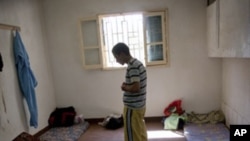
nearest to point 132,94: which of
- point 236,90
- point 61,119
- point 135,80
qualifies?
point 135,80

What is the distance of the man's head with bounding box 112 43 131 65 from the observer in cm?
177

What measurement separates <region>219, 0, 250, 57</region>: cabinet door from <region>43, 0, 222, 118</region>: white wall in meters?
0.81

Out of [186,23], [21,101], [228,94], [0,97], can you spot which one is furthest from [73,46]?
[228,94]

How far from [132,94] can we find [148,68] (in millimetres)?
1412

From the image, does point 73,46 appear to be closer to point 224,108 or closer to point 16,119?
point 16,119

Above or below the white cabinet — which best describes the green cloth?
below

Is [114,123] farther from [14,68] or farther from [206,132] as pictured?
[14,68]

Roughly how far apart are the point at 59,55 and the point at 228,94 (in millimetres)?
2814

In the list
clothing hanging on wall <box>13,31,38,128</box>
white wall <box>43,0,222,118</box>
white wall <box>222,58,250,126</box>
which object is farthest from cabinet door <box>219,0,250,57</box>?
clothing hanging on wall <box>13,31,38,128</box>

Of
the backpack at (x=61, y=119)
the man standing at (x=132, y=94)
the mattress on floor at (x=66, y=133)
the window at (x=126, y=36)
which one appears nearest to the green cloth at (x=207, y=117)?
the window at (x=126, y=36)

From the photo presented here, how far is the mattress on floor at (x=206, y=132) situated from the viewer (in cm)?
234

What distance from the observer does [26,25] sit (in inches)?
110

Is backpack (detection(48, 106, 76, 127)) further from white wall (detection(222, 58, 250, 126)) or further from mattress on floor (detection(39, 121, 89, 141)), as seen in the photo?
white wall (detection(222, 58, 250, 126))

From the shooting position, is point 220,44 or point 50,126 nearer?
point 220,44
